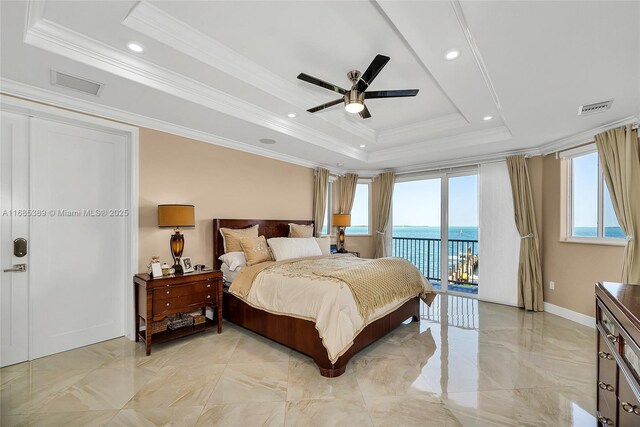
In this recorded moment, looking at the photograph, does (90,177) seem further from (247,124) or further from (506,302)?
(506,302)

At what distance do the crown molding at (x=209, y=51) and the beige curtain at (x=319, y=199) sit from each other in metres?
2.25

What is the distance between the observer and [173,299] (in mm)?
3000

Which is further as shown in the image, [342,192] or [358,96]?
[342,192]

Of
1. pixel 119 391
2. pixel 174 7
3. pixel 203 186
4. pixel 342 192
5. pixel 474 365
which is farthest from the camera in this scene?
pixel 342 192

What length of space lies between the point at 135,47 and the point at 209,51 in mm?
538

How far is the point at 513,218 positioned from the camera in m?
4.64

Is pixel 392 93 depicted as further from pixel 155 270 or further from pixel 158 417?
pixel 158 417

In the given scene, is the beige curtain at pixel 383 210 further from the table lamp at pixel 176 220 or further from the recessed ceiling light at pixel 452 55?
the table lamp at pixel 176 220

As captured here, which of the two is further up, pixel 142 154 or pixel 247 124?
pixel 247 124

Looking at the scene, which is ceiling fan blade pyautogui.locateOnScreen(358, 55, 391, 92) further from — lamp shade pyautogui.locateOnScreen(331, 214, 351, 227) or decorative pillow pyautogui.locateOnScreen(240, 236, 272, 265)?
lamp shade pyautogui.locateOnScreen(331, 214, 351, 227)

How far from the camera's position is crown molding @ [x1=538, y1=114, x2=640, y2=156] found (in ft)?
10.3

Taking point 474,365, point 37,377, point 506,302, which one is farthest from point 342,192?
point 37,377

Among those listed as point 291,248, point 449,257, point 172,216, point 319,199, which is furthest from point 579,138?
point 172,216

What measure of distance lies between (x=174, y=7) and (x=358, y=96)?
151cm
